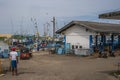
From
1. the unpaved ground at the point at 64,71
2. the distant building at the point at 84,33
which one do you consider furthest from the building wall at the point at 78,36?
the unpaved ground at the point at 64,71

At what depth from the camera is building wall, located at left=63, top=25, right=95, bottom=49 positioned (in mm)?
33103

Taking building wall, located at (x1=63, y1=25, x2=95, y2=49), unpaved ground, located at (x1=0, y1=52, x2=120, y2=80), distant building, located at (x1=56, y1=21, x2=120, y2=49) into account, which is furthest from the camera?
building wall, located at (x1=63, y1=25, x2=95, y2=49)

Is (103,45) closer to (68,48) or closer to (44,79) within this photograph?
(68,48)

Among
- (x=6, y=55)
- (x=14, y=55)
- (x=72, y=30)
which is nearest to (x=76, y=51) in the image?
(x=72, y=30)

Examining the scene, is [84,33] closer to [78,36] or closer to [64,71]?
[78,36]

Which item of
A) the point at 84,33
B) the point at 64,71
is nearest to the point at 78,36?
the point at 84,33

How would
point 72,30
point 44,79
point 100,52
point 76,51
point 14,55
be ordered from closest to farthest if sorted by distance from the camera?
point 44,79 < point 14,55 < point 100,52 < point 76,51 < point 72,30

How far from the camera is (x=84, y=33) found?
3331 cm

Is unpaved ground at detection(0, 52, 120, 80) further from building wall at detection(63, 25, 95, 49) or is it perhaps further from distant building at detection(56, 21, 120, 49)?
building wall at detection(63, 25, 95, 49)

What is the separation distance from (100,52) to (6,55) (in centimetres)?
1191

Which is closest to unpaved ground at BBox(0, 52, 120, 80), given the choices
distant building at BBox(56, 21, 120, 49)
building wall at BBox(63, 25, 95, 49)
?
distant building at BBox(56, 21, 120, 49)

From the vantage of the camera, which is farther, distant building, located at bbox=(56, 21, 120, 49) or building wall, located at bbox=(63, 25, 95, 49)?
building wall, located at bbox=(63, 25, 95, 49)

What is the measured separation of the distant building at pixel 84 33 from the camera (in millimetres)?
32034

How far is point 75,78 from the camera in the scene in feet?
47.7
